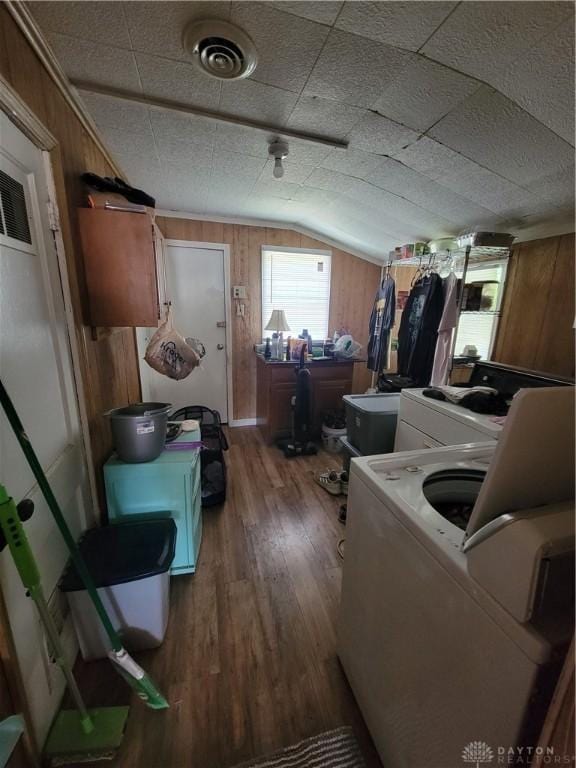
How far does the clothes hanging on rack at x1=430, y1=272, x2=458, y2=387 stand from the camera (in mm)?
2281

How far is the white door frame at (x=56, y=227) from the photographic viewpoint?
92cm

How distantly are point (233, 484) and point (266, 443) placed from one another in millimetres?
764

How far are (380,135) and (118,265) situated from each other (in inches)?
55.6

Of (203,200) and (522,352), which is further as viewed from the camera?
(203,200)

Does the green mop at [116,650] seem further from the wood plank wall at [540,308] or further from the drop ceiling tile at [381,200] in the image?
the wood plank wall at [540,308]

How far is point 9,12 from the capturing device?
2.96ft

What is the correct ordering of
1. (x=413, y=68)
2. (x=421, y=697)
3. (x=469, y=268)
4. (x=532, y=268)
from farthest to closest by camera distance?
(x=469, y=268) → (x=532, y=268) → (x=413, y=68) → (x=421, y=697)

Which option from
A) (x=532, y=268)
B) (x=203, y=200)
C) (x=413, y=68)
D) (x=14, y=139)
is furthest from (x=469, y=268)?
(x=14, y=139)

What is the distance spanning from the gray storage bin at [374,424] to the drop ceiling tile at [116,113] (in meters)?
2.10

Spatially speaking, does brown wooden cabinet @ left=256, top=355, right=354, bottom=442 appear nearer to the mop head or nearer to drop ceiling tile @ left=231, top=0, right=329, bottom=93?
drop ceiling tile @ left=231, top=0, right=329, bottom=93

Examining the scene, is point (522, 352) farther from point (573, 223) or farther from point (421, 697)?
point (421, 697)

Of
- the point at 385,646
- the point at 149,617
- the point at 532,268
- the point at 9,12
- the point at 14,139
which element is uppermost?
the point at 9,12

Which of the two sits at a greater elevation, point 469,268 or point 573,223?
point 573,223

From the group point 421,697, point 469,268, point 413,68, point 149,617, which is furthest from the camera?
point 469,268
